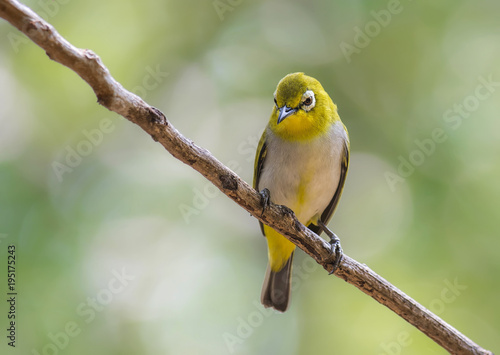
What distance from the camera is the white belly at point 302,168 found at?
201 inches

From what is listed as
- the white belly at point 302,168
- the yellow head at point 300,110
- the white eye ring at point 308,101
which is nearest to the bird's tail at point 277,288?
the white belly at point 302,168

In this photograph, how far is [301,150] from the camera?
5.08 metres

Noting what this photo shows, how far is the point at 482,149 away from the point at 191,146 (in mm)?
4033

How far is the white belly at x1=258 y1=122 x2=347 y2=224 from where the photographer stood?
16.8ft

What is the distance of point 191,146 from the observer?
352 centimetres

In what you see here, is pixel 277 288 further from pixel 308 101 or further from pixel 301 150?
pixel 308 101

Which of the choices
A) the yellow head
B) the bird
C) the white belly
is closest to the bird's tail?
the bird

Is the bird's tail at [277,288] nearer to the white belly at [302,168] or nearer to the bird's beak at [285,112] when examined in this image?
the white belly at [302,168]

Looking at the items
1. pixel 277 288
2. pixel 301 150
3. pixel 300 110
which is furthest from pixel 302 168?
pixel 277 288

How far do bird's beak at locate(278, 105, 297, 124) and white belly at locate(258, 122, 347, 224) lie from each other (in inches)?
13.5

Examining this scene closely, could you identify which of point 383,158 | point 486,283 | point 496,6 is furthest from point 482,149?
point 496,6

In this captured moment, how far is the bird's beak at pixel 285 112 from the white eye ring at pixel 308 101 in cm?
12

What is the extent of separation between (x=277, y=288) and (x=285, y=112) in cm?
219

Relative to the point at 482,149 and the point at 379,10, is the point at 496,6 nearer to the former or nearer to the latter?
the point at 379,10
